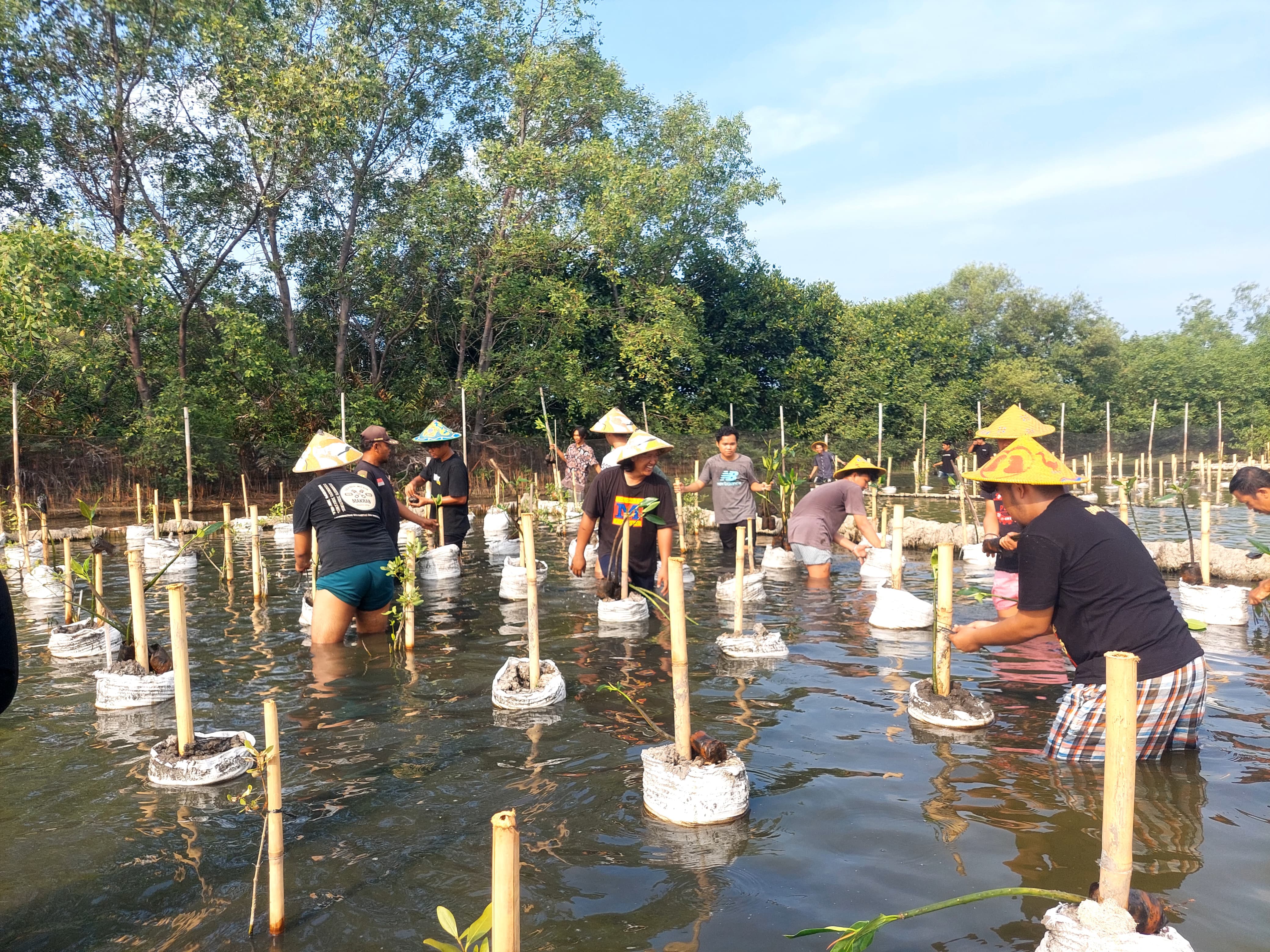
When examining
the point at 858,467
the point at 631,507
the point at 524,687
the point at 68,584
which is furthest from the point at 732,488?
the point at 68,584

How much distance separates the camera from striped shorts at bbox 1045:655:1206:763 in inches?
148

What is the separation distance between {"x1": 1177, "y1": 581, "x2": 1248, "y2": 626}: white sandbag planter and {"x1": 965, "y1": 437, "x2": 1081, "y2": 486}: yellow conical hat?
4508 millimetres

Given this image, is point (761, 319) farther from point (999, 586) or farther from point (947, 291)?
point (999, 586)

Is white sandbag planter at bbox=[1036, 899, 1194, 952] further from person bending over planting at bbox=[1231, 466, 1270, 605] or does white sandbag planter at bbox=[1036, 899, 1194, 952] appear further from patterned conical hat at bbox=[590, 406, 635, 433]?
patterned conical hat at bbox=[590, 406, 635, 433]

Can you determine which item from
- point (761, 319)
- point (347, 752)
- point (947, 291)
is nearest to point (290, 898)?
point (347, 752)

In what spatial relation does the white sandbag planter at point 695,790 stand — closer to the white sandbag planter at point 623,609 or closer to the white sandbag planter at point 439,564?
the white sandbag planter at point 623,609

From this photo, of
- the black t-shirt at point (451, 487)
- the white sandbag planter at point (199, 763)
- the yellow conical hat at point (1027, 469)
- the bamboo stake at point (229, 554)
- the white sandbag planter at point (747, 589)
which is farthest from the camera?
the bamboo stake at point (229, 554)

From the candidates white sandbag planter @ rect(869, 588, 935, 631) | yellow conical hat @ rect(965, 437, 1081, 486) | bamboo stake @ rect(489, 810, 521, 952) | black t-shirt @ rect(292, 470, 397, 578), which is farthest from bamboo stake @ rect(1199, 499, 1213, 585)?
bamboo stake @ rect(489, 810, 521, 952)

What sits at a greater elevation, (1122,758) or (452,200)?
(452,200)

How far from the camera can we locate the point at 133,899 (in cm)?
315

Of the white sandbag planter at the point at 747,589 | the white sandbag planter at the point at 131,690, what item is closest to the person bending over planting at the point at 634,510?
the white sandbag planter at the point at 747,589

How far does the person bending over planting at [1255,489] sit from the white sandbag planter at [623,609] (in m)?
4.35

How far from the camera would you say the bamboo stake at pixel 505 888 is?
6.02ft

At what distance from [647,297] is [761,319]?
752cm
